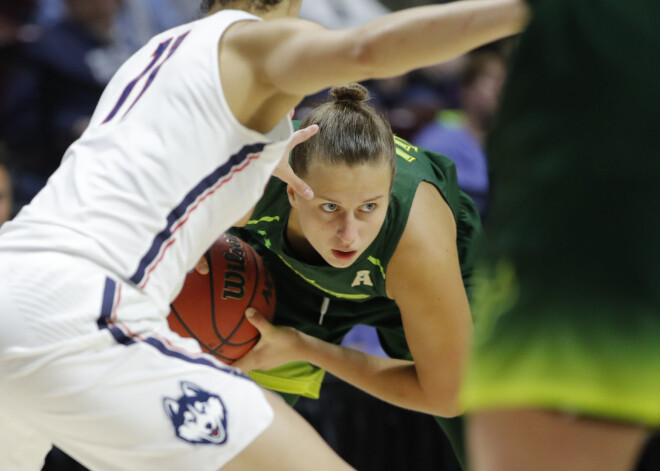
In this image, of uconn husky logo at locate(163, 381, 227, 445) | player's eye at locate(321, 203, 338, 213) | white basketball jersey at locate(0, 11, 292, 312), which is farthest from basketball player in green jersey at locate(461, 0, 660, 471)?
player's eye at locate(321, 203, 338, 213)

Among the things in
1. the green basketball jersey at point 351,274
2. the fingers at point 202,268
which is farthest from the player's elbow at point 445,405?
→ the fingers at point 202,268

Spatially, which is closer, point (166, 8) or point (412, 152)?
point (412, 152)

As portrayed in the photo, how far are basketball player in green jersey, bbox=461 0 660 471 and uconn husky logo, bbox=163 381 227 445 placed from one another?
80 cm

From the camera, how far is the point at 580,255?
1.19m

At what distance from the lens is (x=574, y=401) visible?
1.17 meters

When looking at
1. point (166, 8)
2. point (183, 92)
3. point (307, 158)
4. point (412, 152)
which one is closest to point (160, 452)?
point (183, 92)

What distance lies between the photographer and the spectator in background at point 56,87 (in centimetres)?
522

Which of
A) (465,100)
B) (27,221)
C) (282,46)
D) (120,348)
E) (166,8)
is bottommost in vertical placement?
(465,100)

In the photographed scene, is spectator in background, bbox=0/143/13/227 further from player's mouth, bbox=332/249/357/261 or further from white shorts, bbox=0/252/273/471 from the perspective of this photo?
white shorts, bbox=0/252/273/471

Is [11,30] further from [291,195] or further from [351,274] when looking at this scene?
[351,274]

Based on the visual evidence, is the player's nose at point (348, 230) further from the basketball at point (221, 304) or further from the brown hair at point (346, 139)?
the basketball at point (221, 304)

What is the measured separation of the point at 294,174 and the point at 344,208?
19cm

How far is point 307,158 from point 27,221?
3.36ft

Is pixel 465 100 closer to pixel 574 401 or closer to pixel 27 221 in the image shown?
pixel 27 221
